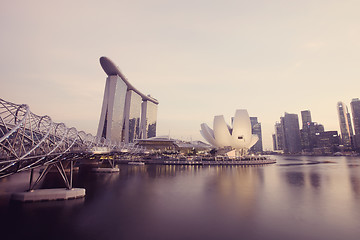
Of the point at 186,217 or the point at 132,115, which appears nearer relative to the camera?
the point at 186,217

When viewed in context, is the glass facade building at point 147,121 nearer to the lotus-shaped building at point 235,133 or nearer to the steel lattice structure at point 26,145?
the lotus-shaped building at point 235,133

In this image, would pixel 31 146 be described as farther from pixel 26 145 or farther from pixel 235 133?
pixel 235 133

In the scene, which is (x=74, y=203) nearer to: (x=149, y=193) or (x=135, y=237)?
(x=149, y=193)

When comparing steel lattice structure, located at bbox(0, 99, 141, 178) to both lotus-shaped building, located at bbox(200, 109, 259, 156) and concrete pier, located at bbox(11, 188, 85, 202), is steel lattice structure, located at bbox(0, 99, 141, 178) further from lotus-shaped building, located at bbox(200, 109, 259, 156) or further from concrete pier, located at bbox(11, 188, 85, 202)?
lotus-shaped building, located at bbox(200, 109, 259, 156)

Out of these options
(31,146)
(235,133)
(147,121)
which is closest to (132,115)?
(147,121)

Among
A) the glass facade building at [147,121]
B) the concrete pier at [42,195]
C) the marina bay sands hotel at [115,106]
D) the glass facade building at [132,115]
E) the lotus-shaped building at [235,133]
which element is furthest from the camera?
the glass facade building at [147,121]

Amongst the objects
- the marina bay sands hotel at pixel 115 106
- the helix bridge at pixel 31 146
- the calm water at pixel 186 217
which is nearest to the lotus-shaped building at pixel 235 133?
the marina bay sands hotel at pixel 115 106

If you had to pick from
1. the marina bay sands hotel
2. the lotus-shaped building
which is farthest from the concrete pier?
the marina bay sands hotel

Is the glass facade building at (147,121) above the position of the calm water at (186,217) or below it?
above

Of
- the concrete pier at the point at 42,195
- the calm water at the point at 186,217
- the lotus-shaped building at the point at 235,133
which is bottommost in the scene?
the calm water at the point at 186,217
